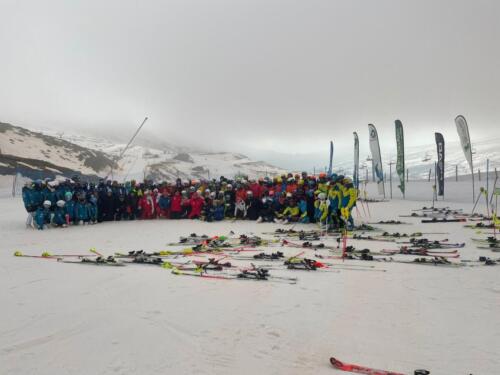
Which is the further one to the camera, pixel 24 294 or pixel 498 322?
pixel 24 294

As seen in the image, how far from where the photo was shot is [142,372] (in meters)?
3.02

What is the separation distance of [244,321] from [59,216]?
11.5m

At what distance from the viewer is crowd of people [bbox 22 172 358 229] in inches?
505

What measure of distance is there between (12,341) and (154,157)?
7940 cm

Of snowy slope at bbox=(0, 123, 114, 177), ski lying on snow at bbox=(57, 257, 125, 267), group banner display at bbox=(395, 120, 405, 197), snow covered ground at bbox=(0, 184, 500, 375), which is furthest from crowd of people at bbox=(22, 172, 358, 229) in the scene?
snowy slope at bbox=(0, 123, 114, 177)

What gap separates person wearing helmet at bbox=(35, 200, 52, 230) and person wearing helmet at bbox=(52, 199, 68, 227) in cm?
21

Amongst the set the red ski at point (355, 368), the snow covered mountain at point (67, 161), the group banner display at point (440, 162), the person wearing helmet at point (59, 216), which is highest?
the snow covered mountain at point (67, 161)

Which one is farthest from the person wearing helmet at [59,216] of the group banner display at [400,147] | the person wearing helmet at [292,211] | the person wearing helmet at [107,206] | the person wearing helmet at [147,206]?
the group banner display at [400,147]

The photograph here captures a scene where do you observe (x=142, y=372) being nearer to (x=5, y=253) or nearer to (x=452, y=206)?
(x=5, y=253)

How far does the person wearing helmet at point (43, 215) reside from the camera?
12.8 m

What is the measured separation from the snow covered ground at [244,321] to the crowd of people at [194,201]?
6.12 meters

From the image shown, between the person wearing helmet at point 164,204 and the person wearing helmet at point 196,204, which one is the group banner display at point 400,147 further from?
the person wearing helmet at point 164,204

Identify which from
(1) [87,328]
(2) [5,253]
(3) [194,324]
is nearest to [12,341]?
(1) [87,328]

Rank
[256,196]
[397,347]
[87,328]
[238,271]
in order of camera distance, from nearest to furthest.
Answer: [397,347], [87,328], [238,271], [256,196]
